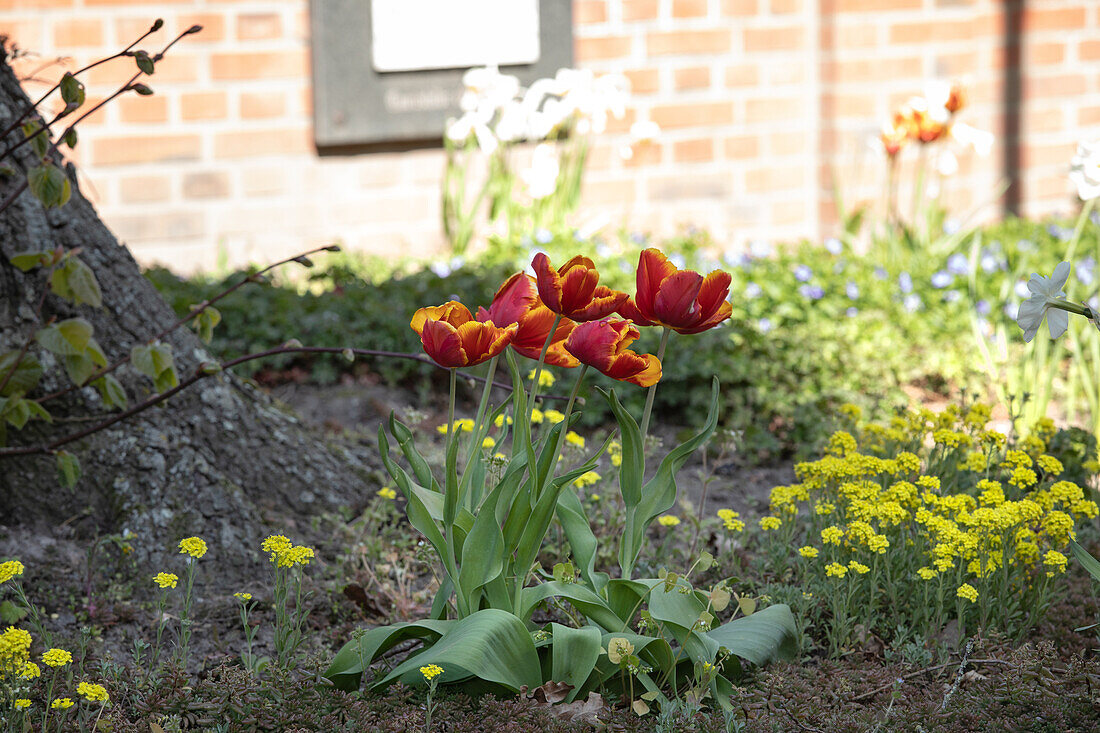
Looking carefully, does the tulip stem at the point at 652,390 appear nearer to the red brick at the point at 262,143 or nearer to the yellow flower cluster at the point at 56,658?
the yellow flower cluster at the point at 56,658

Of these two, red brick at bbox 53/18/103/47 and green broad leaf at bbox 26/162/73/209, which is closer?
green broad leaf at bbox 26/162/73/209

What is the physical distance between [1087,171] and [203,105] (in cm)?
383

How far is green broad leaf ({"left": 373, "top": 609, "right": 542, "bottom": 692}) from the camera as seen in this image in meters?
1.35

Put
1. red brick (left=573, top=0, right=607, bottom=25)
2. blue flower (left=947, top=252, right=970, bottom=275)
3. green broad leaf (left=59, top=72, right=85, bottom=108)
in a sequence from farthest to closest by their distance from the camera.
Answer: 1. red brick (left=573, top=0, right=607, bottom=25)
2. blue flower (left=947, top=252, right=970, bottom=275)
3. green broad leaf (left=59, top=72, right=85, bottom=108)

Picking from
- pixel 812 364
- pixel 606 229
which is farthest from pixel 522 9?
pixel 812 364

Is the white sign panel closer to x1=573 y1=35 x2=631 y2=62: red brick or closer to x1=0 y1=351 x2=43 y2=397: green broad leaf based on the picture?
x1=573 y1=35 x2=631 y2=62: red brick

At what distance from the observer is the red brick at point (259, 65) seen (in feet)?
15.8

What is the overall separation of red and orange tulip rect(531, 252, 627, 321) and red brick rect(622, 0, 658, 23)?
4.19 m

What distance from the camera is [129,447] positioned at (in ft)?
6.89

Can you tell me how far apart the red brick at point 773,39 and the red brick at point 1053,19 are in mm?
1409

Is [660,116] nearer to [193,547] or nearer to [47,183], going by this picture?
[47,183]

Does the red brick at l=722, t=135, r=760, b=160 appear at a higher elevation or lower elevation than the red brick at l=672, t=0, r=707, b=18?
lower

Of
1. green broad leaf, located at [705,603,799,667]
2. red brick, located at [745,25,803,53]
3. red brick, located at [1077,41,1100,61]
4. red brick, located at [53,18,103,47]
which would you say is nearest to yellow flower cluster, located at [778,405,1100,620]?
green broad leaf, located at [705,603,799,667]

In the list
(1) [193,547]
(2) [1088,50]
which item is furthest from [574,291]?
(2) [1088,50]
